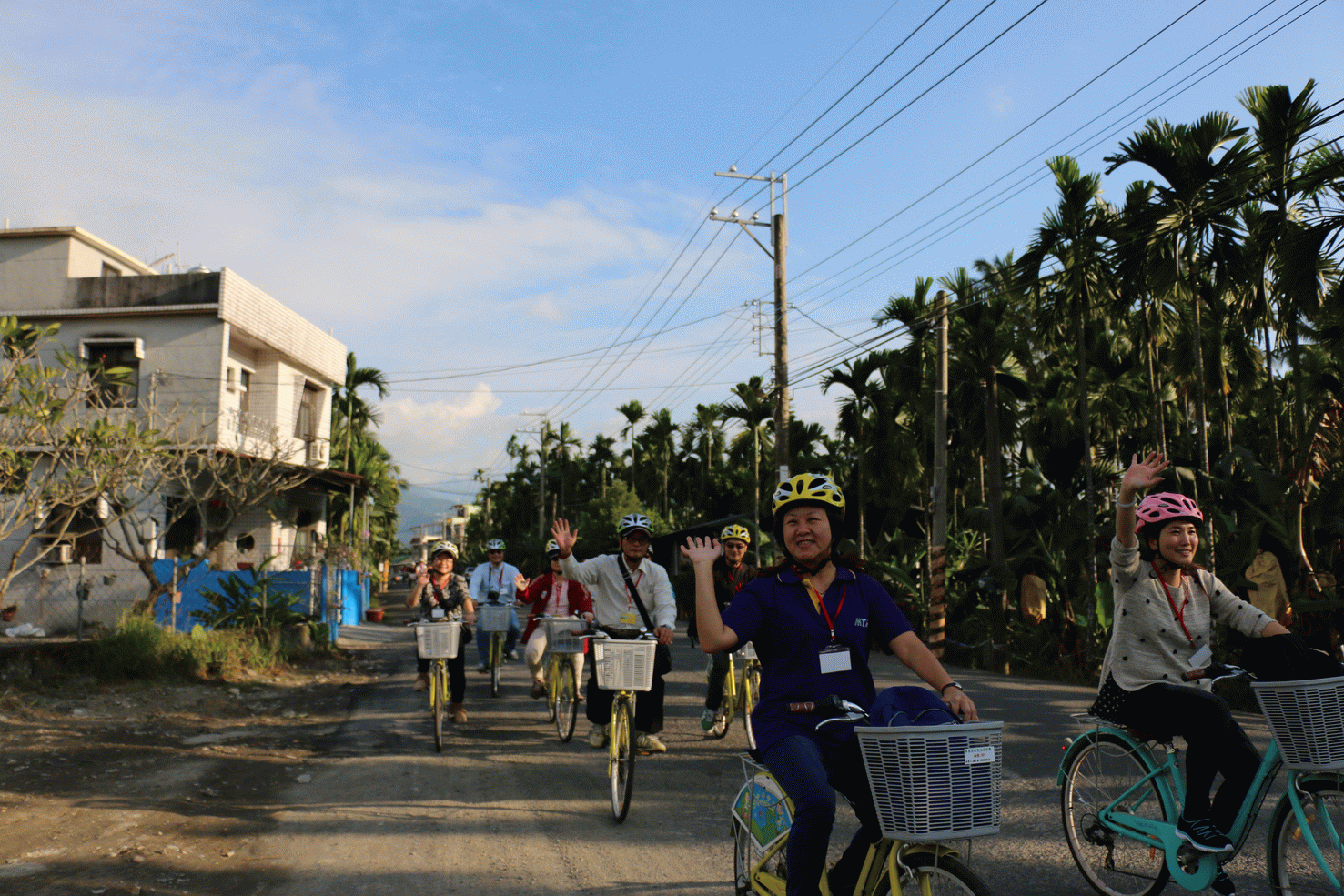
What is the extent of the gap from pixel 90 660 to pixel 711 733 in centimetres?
905

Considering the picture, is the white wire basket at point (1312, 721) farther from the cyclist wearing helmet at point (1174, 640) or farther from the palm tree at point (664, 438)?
the palm tree at point (664, 438)

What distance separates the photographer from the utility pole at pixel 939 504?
1941 centimetres

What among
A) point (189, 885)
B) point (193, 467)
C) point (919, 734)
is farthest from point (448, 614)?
point (193, 467)

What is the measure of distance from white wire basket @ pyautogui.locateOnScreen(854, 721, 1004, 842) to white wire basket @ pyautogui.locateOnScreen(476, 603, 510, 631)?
10.1 metres

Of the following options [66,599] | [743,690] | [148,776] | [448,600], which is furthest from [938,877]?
[66,599]

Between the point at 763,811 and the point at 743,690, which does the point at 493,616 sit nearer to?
the point at 743,690

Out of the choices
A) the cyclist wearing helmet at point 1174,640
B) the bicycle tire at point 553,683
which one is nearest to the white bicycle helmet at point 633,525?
the bicycle tire at point 553,683

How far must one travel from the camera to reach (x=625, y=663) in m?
6.90

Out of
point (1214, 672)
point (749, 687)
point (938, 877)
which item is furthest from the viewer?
point (749, 687)

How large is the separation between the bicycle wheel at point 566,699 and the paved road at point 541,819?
0.57 ft

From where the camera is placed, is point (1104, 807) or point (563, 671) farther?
point (563, 671)

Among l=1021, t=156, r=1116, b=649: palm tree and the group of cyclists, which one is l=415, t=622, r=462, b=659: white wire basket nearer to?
the group of cyclists

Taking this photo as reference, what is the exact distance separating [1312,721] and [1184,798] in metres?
0.75

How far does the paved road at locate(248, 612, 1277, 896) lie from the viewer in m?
5.19
